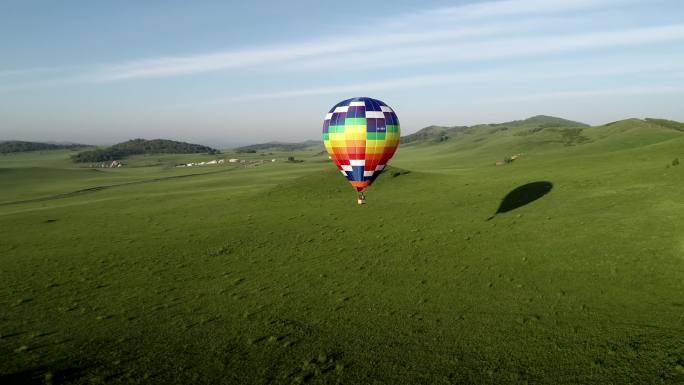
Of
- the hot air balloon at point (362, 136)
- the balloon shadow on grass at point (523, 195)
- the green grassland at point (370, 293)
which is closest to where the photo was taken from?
the green grassland at point (370, 293)

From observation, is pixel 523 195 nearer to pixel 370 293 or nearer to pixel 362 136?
pixel 362 136

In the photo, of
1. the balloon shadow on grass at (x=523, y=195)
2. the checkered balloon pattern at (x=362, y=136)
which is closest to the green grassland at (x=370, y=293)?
the balloon shadow on grass at (x=523, y=195)

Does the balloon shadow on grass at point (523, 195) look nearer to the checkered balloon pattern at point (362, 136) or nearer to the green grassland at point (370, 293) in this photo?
the green grassland at point (370, 293)

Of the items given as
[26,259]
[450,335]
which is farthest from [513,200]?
[26,259]

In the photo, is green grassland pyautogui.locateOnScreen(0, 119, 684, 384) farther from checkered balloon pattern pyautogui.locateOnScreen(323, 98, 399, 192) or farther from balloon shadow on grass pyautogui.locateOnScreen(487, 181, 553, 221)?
checkered balloon pattern pyautogui.locateOnScreen(323, 98, 399, 192)

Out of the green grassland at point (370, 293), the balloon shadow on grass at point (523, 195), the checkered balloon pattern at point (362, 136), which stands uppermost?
the checkered balloon pattern at point (362, 136)

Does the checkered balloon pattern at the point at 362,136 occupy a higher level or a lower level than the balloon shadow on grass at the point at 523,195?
higher

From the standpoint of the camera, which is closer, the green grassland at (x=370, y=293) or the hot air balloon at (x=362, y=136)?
the green grassland at (x=370, y=293)

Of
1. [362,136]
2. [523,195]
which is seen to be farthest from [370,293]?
[523,195]
